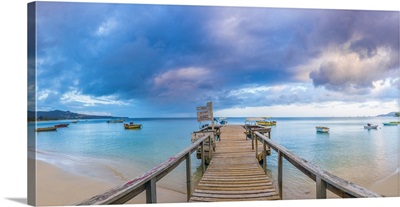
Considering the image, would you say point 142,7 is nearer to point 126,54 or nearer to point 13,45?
point 13,45

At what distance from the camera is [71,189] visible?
21.0 feet

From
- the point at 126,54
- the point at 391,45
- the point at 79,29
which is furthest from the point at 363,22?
the point at 126,54

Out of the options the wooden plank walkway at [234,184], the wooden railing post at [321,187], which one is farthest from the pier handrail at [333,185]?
the wooden plank walkway at [234,184]

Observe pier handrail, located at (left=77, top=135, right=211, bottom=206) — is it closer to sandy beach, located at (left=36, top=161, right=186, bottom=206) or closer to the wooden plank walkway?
the wooden plank walkway

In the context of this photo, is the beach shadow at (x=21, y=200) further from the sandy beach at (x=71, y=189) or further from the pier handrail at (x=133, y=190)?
the pier handrail at (x=133, y=190)

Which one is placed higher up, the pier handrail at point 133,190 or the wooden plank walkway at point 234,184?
the pier handrail at point 133,190

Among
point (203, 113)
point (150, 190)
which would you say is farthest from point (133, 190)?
point (203, 113)

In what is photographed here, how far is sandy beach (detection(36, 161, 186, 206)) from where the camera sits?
17.5 ft

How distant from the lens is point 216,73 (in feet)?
29.9

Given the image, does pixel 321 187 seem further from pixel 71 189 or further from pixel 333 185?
pixel 71 189

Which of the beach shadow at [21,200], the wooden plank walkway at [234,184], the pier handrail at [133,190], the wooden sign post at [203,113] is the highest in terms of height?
the wooden sign post at [203,113]

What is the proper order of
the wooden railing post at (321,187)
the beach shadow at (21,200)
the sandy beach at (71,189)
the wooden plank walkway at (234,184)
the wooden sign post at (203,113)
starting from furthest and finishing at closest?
the wooden sign post at (203,113)
the sandy beach at (71,189)
the beach shadow at (21,200)
the wooden plank walkway at (234,184)
the wooden railing post at (321,187)

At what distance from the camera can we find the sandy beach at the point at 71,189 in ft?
17.5

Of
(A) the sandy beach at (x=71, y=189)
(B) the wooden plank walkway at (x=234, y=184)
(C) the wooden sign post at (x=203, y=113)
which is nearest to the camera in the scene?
(B) the wooden plank walkway at (x=234, y=184)
